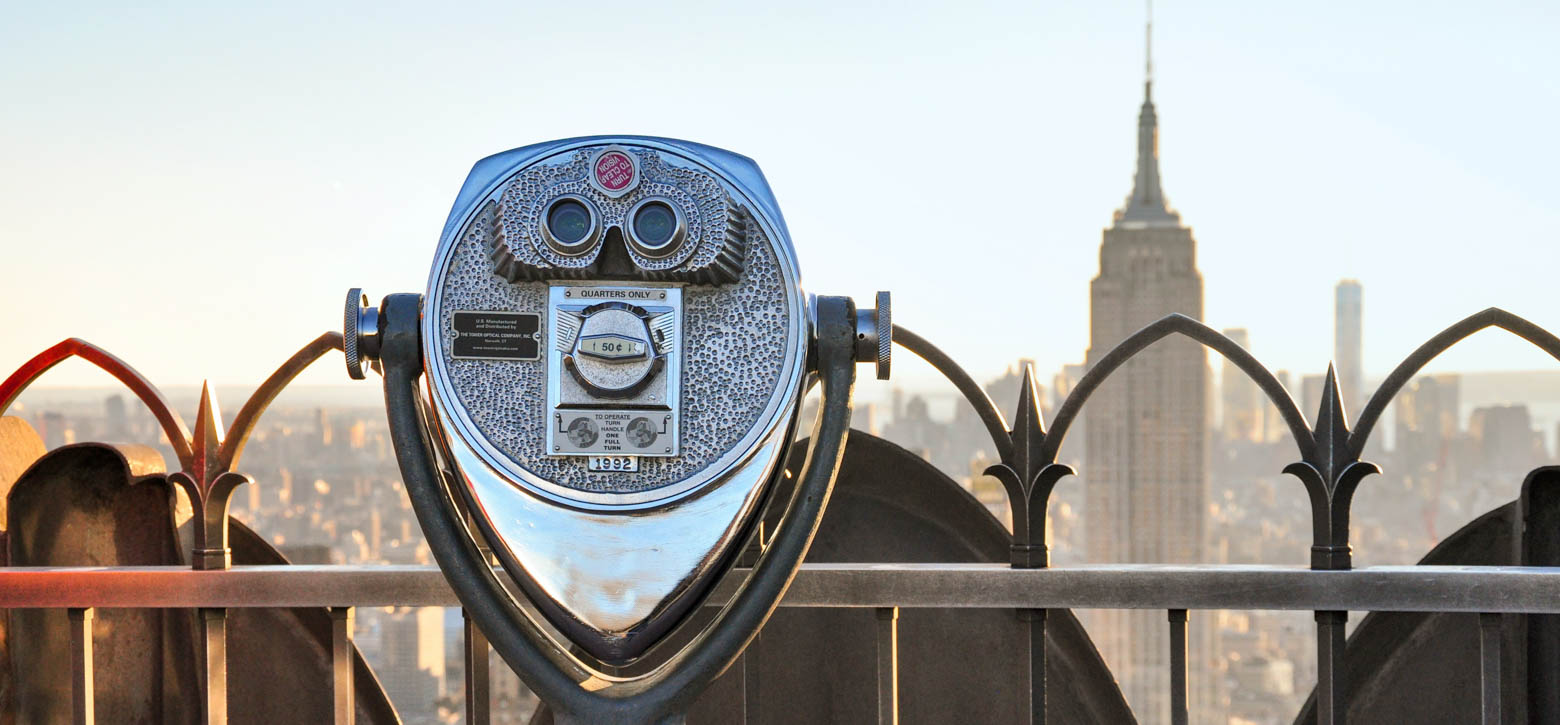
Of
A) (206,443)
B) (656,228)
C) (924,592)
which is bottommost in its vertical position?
(924,592)

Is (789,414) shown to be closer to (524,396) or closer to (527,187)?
(524,396)

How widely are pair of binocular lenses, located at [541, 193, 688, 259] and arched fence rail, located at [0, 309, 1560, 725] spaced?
90cm

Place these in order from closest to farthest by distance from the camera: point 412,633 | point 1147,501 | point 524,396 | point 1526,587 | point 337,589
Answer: point 524,396
point 1526,587
point 337,589
point 412,633
point 1147,501

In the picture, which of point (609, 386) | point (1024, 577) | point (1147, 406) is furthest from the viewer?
point (1147, 406)

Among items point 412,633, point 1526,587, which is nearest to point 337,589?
point 412,633

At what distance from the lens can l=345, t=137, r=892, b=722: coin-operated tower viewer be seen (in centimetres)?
167

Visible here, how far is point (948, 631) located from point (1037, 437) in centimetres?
59

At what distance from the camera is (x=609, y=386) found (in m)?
1.65

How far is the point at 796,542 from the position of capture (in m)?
1.77

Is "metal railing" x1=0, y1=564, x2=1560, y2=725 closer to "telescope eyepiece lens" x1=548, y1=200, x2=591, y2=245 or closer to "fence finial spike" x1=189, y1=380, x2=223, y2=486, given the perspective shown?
"fence finial spike" x1=189, y1=380, x2=223, y2=486

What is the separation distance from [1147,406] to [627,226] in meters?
30.1

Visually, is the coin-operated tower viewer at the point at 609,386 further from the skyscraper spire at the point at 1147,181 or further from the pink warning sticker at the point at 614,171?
the skyscraper spire at the point at 1147,181

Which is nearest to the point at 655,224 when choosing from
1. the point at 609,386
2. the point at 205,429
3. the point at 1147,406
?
the point at 609,386

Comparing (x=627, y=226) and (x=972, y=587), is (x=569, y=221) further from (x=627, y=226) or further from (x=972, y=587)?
(x=972, y=587)
